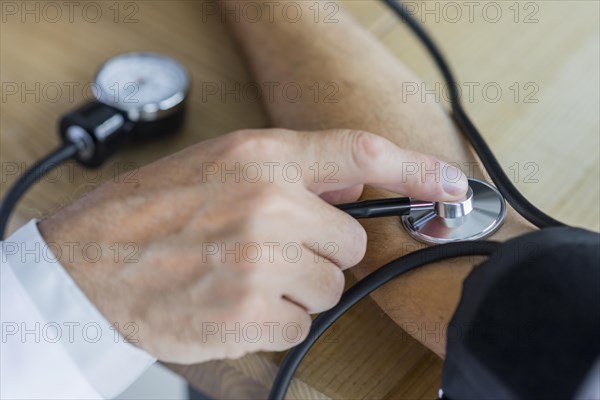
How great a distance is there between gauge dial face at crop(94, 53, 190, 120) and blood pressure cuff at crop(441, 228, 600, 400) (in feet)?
1.34

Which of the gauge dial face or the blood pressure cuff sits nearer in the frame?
the blood pressure cuff

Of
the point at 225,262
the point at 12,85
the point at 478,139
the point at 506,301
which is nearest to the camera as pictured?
Result: the point at 506,301

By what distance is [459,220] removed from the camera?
590 mm

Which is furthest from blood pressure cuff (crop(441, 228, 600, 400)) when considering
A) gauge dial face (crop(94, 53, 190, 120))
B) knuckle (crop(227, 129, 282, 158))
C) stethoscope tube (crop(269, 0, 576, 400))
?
gauge dial face (crop(94, 53, 190, 120))

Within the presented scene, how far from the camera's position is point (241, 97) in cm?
82

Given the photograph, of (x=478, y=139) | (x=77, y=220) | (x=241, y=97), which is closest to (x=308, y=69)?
(x=241, y=97)

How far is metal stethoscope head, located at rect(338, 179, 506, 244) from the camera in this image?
0.58m

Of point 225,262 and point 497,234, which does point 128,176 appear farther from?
point 497,234

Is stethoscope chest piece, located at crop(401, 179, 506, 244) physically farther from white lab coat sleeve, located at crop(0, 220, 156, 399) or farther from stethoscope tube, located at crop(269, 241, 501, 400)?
white lab coat sleeve, located at crop(0, 220, 156, 399)

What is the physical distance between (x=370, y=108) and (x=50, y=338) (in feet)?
1.15

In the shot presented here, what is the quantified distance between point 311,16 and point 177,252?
1.24ft

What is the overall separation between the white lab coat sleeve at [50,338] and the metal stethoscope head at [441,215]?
20 cm

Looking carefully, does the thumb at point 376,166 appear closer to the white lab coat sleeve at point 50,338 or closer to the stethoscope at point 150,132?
the stethoscope at point 150,132

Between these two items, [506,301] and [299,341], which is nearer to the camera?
[506,301]
